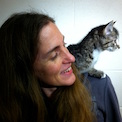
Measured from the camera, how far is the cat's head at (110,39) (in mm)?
1250

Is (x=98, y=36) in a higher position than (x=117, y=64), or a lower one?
higher

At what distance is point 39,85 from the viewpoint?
0.85 metres

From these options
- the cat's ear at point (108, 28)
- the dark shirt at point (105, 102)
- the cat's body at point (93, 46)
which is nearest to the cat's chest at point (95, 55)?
the cat's body at point (93, 46)

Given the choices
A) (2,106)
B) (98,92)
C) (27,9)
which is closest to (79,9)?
(27,9)

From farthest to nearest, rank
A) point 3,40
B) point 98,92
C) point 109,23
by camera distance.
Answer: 1. point 109,23
2. point 98,92
3. point 3,40

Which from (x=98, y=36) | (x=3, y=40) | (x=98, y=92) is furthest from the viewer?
(x=98, y=36)

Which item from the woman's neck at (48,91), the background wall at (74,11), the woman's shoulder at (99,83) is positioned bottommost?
the woman's shoulder at (99,83)

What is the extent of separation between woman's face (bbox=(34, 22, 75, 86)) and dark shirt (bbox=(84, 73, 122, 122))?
0.28 m

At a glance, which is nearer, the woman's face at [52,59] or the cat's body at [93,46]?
the woman's face at [52,59]

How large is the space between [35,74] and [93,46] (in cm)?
57

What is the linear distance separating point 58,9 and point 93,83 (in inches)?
21.5

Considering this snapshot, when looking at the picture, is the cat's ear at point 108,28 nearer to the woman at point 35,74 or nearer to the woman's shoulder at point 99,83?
the woman's shoulder at point 99,83

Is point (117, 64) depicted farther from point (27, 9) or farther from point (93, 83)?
point (27, 9)

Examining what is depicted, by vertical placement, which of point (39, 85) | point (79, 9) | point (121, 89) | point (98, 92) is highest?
point (79, 9)
